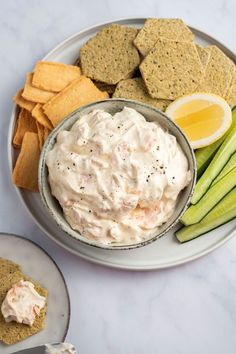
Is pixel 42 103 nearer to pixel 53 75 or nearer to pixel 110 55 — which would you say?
pixel 53 75

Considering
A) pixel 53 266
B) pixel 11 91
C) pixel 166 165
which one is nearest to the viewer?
pixel 166 165

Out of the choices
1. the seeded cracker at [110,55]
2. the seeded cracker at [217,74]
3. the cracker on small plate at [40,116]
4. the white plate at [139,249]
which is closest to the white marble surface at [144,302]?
the white plate at [139,249]

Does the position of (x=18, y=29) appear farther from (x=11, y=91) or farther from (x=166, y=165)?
(x=166, y=165)

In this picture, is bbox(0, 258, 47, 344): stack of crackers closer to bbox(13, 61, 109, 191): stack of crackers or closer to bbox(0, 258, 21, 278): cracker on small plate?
bbox(0, 258, 21, 278): cracker on small plate

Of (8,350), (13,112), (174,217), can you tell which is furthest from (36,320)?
(13,112)

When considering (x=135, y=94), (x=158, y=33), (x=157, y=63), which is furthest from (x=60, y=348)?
(x=158, y=33)

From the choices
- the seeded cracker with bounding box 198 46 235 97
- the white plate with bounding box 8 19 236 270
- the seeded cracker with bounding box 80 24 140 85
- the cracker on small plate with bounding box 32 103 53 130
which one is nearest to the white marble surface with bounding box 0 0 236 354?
the white plate with bounding box 8 19 236 270
